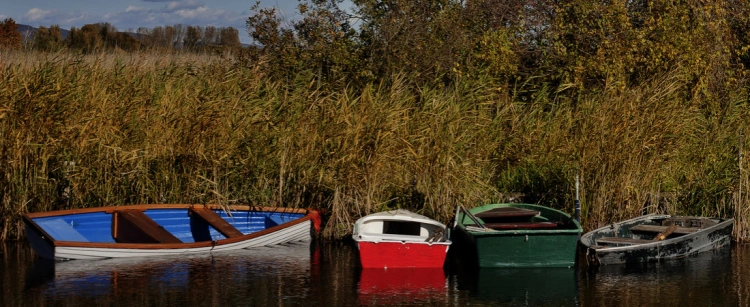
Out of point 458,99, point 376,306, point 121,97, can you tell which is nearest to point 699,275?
point 376,306

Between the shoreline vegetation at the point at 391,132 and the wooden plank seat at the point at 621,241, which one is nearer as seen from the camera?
the wooden plank seat at the point at 621,241

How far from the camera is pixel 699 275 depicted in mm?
15156

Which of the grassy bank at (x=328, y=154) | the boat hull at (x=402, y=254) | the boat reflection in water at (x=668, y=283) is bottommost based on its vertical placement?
the boat reflection in water at (x=668, y=283)

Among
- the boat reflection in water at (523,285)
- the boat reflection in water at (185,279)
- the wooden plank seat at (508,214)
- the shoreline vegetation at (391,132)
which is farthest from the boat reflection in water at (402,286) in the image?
the shoreline vegetation at (391,132)

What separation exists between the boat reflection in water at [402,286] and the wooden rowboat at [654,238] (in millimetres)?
2794

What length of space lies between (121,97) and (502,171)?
8.00 meters

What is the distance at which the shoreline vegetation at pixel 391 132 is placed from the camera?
17.9 meters

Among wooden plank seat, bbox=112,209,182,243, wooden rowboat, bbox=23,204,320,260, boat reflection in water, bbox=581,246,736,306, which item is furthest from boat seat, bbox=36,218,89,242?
boat reflection in water, bbox=581,246,736,306

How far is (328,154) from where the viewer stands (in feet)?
59.8

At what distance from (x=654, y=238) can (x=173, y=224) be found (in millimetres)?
8671

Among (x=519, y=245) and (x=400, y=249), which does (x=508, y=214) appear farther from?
(x=400, y=249)

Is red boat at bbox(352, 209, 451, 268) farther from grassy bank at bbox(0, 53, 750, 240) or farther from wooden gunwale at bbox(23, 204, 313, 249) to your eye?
wooden gunwale at bbox(23, 204, 313, 249)

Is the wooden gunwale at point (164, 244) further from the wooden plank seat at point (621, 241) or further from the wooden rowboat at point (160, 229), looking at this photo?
the wooden plank seat at point (621, 241)

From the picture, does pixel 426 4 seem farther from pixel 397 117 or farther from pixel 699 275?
pixel 699 275
